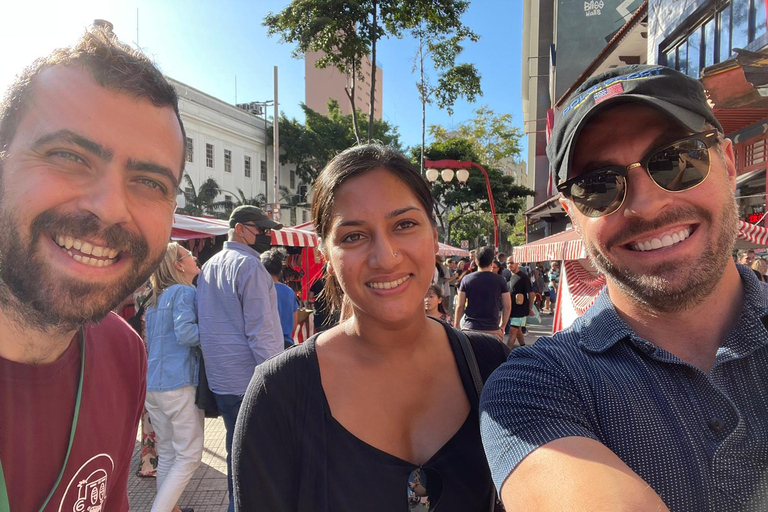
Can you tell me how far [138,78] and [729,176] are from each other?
→ 5.85ft

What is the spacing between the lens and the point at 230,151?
34.5m

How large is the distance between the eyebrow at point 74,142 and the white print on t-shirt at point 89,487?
913 millimetres

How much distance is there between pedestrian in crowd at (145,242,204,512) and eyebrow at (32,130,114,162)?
96.6 inches

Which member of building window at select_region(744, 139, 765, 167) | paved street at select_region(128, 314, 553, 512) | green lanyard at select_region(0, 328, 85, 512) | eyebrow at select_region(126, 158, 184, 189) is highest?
building window at select_region(744, 139, 765, 167)

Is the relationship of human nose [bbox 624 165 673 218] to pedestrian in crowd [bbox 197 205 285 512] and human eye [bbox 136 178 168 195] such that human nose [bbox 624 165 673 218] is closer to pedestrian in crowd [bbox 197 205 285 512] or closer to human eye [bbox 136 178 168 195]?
human eye [bbox 136 178 168 195]

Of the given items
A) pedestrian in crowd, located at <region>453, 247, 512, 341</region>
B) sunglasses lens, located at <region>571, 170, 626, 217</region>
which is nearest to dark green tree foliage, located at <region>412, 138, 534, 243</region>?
pedestrian in crowd, located at <region>453, 247, 512, 341</region>

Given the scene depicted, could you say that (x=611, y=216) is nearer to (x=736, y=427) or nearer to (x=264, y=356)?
(x=736, y=427)

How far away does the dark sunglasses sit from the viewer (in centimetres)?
118

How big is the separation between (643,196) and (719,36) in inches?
433

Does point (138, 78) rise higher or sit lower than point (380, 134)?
lower

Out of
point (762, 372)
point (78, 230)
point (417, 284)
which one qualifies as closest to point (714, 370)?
point (762, 372)

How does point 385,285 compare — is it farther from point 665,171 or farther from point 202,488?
point 202,488

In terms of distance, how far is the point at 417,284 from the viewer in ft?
5.10

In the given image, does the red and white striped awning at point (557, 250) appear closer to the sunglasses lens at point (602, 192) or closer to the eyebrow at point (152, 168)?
the sunglasses lens at point (602, 192)
